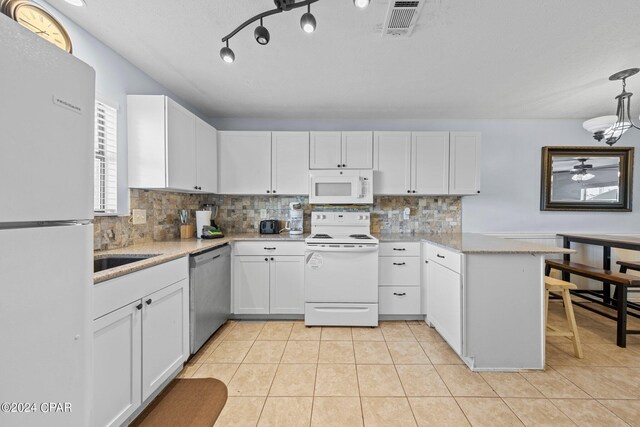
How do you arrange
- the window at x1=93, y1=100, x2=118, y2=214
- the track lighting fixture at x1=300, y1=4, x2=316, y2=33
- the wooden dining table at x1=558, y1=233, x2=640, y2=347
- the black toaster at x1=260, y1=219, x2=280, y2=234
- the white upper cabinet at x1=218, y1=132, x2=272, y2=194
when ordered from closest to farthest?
the track lighting fixture at x1=300, y1=4, x2=316, y2=33 → the window at x1=93, y1=100, x2=118, y2=214 → the wooden dining table at x1=558, y1=233, x2=640, y2=347 → the white upper cabinet at x1=218, y1=132, x2=272, y2=194 → the black toaster at x1=260, y1=219, x2=280, y2=234

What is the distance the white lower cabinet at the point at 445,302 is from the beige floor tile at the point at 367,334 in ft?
1.81

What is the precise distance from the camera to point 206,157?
2779mm

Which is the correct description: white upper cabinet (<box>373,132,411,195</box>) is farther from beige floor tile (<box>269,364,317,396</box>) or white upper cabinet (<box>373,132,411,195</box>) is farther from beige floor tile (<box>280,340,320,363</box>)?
beige floor tile (<box>269,364,317,396</box>)

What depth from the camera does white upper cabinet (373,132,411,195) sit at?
3.01 metres

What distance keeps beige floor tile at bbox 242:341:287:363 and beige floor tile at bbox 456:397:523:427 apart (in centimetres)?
133

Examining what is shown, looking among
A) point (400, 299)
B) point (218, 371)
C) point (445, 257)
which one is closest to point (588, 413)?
point (445, 257)

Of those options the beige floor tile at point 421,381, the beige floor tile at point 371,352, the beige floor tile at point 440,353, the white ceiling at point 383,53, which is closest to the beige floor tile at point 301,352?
the beige floor tile at point 371,352

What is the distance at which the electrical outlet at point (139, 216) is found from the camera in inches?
85.2

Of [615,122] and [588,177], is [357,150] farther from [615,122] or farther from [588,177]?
[588,177]

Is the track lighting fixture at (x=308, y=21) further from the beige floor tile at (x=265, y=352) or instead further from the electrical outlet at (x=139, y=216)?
the beige floor tile at (x=265, y=352)

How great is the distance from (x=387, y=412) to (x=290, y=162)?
2.48m

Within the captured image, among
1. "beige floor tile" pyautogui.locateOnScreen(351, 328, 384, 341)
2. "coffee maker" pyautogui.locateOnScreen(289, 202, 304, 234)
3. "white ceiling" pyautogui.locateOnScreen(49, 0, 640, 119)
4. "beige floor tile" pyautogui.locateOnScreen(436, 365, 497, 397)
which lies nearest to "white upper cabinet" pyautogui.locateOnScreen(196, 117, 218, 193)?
"white ceiling" pyautogui.locateOnScreen(49, 0, 640, 119)

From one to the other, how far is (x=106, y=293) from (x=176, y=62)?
184cm

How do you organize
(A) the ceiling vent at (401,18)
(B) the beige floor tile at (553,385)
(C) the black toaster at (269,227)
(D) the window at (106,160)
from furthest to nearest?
(C) the black toaster at (269,227), (D) the window at (106,160), (B) the beige floor tile at (553,385), (A) the ceiling vent at (401,18)
